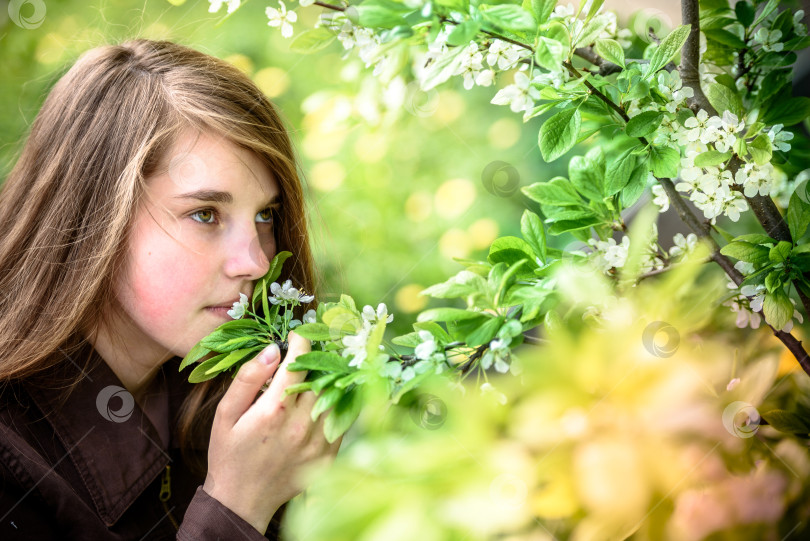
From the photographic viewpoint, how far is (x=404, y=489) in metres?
0.37

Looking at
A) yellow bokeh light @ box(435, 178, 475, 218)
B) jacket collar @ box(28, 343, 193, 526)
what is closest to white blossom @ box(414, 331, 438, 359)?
jacket collar @ box(28, 343, 193, 526)

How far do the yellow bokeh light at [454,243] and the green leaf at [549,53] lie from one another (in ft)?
2.21

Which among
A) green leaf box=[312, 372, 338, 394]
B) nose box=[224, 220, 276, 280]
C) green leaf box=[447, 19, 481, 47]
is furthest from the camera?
nose box=[224, 220, 276, 280]

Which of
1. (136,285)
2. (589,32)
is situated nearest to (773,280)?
(589,32)

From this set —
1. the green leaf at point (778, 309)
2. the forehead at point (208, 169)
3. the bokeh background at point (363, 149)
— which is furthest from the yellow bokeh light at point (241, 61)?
the green leaf at point (778, 309)

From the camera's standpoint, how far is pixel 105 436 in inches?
33.9

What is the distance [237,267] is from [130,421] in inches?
12.7

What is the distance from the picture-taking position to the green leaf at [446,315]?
47 cm

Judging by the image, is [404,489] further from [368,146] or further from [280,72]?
[280,72]

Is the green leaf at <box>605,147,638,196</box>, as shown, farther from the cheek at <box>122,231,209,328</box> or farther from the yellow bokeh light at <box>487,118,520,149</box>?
the yellow bokeh light at <box>487,118,520,149</box>

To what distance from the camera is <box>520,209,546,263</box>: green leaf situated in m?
0.55

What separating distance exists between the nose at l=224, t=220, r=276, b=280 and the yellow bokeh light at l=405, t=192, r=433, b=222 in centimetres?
48

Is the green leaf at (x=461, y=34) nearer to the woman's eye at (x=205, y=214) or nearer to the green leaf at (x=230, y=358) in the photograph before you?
the green leaf at (x=230, y=358)

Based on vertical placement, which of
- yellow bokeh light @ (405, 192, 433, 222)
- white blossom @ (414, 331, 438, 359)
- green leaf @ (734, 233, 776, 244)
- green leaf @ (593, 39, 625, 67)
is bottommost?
yellow bokeh light @ (405, 192, 433, 222)
